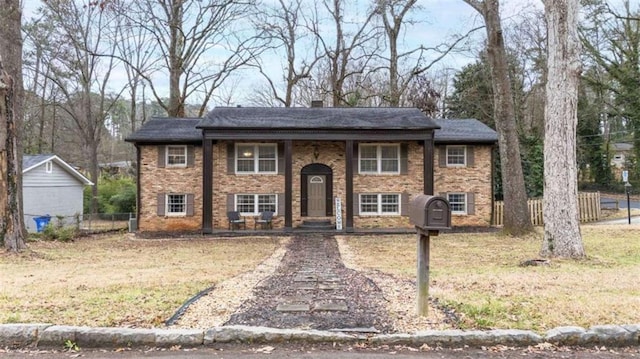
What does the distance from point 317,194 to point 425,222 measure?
1549 centimetres

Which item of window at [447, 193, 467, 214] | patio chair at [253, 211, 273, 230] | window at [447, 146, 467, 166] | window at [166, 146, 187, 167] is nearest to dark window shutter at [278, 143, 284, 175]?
patio chair at [253, 211, 273, 230]

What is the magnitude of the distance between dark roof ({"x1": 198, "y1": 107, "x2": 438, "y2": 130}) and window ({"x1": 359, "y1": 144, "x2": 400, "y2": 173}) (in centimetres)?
124

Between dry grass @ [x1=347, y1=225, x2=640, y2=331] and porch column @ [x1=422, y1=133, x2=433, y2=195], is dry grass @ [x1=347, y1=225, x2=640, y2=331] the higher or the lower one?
the lower one

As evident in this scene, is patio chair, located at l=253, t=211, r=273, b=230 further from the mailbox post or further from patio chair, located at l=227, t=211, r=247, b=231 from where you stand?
the mailbox post

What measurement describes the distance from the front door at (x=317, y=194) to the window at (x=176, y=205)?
5.34 meters

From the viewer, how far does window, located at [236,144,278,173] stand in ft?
65.6

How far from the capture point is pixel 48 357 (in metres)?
4.02

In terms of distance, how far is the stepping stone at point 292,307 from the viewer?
5.23 m

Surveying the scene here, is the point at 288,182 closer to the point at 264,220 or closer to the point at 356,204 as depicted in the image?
the point at 264,220

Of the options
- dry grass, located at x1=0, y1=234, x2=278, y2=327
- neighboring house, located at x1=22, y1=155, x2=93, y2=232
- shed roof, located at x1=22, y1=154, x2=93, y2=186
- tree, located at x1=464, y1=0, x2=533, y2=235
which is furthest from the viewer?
neighboring house, located at x1=22, y1=155, x2=93, y2=232

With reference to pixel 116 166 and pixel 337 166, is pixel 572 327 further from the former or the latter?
pixel 116 166

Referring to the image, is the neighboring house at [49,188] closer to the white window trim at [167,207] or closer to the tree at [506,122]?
the white window trim at [167,207]

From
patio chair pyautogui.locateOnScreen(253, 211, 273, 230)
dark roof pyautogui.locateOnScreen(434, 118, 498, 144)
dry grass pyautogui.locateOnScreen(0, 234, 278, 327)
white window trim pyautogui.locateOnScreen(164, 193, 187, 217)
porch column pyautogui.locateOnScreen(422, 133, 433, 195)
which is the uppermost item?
dark roof pyautogui.locateOnScreen(434, 118, 498, 144)

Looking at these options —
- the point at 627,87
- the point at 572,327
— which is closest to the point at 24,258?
the point at 572,327
